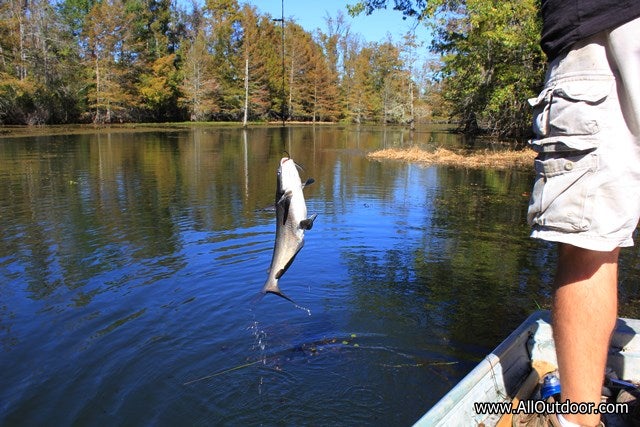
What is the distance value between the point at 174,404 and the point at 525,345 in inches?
103

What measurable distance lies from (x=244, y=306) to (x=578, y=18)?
4.44 meters

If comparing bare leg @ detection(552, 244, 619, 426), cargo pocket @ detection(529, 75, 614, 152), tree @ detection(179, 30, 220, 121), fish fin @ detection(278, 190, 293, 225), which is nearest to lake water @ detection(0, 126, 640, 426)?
fish fin @ detection(278, 190, 293, 225)

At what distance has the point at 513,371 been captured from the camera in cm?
282

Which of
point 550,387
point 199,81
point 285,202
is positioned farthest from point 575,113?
point 199,81

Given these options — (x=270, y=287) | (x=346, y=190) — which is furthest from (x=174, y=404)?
(x=346, y=190)

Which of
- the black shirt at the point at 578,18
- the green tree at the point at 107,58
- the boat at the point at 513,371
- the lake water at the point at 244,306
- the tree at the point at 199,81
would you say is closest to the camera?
the black shirt at the point at 578,18

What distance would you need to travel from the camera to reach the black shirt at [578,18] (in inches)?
74.5

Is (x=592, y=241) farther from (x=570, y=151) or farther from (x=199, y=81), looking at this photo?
(x=199, y=81)

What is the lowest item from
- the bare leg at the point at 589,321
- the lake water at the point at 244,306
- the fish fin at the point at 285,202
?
the lake water at the point at 244,306

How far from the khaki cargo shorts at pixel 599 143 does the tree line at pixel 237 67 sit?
1304cm

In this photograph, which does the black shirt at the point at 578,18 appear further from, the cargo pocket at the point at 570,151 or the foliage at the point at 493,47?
the foliage at the point at 493,47

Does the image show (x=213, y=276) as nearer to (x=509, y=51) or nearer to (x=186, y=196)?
(x=186, y=196)

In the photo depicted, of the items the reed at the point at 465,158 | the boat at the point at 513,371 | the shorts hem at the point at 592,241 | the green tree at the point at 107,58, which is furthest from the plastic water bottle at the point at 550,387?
the green tree at the point at 107,58

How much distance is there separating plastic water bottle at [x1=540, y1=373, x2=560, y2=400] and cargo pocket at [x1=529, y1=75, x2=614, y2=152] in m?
1.23
